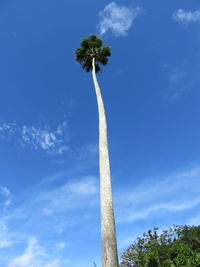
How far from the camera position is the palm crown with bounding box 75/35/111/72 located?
56.2 feet

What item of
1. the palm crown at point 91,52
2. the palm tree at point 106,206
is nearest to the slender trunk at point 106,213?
the palm tree at point 106,206

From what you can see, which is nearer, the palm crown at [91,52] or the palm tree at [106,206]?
the palm tree at [106,206]

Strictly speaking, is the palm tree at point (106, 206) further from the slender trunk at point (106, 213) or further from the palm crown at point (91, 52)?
the palm crown at point (91, 52)

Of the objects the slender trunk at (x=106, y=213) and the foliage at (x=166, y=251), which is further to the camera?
the foliage at (x=166, y=251)

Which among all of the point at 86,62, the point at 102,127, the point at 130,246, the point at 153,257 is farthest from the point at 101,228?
the point at 130,246

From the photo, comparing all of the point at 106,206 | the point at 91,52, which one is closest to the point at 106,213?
the point at 106,206

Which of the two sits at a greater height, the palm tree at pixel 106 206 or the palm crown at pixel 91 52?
the palm crown at pixel 91 52

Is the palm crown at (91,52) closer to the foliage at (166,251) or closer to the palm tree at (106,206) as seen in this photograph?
the palm tree at (106,206)

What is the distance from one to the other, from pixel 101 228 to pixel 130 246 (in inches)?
1708

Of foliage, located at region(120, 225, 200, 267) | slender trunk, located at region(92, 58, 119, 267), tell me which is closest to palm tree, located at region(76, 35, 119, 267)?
slender trunk, located at region(92, 58, 119, 267)

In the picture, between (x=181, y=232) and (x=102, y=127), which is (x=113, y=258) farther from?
(x=181, y=232)

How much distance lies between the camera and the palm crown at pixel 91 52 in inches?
675

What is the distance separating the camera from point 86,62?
17734 mm

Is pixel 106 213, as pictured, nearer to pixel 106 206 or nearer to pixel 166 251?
pixel 106 206
